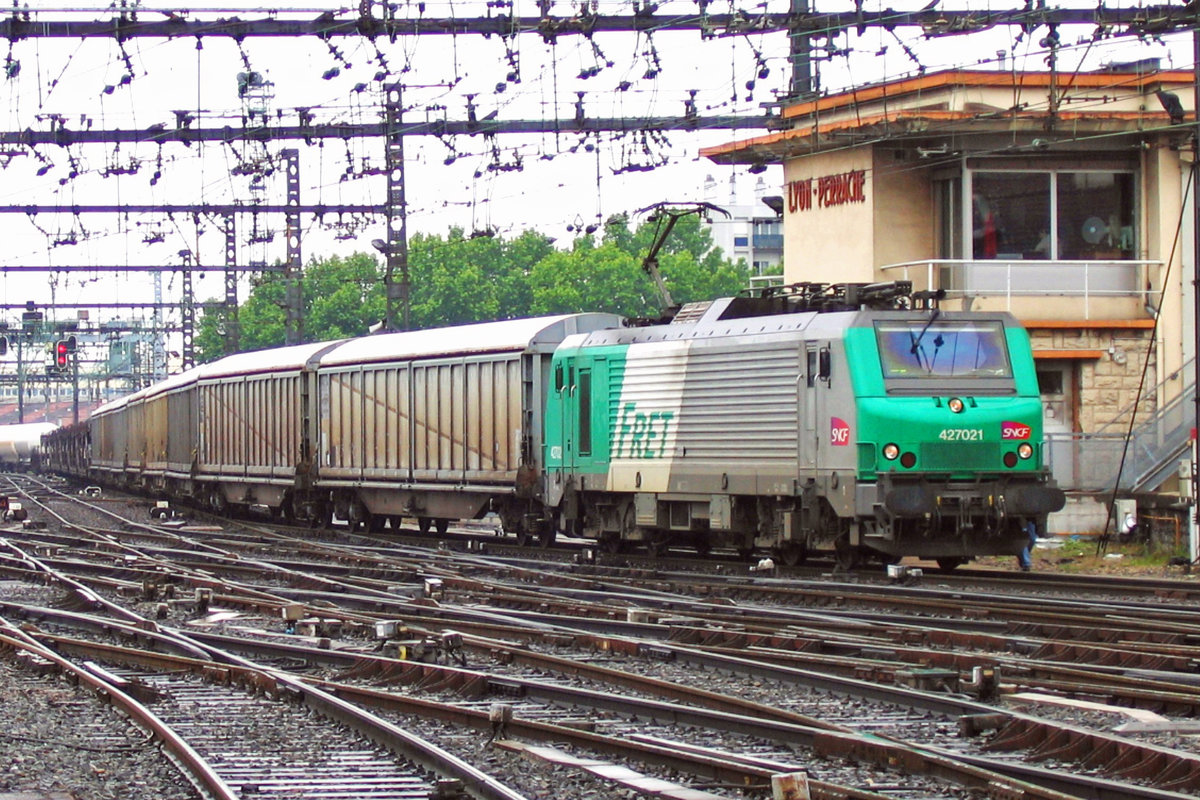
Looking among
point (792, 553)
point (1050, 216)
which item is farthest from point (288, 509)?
point (792, 553)

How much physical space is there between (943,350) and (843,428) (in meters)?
1.48

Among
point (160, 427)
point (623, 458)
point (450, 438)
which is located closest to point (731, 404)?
point (623, 458)

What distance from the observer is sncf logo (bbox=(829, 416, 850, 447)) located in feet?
61.2

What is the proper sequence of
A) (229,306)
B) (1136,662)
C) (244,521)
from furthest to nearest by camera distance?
(229,306) → (244,521) → (1136,662)

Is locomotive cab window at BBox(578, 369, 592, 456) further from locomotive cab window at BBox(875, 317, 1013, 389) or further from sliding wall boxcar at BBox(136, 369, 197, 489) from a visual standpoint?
sliding wall boxcar at BBox(136, 369, 197, 489)

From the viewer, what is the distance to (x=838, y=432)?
18.8 meters

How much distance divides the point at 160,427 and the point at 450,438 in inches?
778

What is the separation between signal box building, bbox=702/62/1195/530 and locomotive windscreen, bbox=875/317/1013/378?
303 inches

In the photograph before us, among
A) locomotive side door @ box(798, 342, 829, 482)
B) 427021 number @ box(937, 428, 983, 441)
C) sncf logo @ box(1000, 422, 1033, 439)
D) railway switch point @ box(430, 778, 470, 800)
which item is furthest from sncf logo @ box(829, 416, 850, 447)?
railway switch point @ box(430, 778, 470, 800)

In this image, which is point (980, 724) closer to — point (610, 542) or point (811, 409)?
point (811, 409)

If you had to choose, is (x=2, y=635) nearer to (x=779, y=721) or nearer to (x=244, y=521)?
(x=779, y=721)

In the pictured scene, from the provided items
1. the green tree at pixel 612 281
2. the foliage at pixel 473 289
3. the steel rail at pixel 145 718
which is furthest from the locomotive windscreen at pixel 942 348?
the foliage at pixel 473 289

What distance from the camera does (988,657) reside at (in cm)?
1158

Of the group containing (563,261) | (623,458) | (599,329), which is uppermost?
(563,261)
